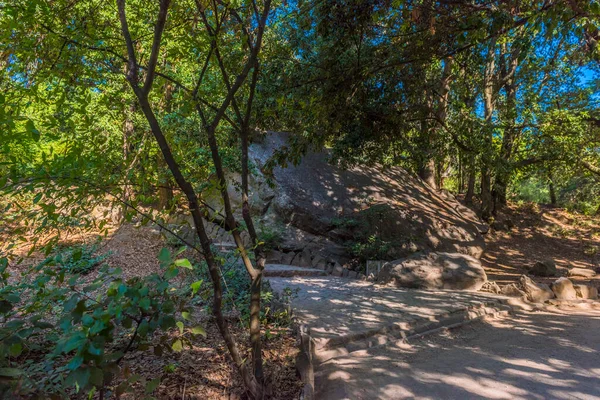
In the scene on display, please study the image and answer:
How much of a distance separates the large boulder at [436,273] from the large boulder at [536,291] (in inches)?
26.5

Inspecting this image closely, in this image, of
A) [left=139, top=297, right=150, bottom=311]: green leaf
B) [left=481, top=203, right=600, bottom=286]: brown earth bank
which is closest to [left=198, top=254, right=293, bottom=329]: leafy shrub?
[left=139, top=297, right=150, bottom=311]: green leaf

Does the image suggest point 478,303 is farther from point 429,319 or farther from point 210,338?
point 210,338

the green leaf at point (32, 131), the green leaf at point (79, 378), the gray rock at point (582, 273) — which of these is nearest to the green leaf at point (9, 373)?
the green leaf at point (79, 378)

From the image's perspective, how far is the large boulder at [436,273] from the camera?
268 inches

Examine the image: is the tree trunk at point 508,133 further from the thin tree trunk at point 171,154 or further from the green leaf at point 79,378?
the green leaf at point 79,378

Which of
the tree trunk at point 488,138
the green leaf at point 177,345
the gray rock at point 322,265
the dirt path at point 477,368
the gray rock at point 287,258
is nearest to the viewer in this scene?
the green leaf at point 177,345

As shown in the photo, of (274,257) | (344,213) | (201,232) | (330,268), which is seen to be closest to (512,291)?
(330,268)

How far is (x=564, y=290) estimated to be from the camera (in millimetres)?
6664

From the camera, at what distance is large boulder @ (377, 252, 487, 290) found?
268 inches

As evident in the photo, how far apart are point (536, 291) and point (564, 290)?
73 centimetres

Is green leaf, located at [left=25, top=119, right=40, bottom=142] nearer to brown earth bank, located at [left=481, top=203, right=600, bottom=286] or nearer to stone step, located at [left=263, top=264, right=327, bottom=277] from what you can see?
stone step, located at [left=263, top=264, right=327, bottom=277]

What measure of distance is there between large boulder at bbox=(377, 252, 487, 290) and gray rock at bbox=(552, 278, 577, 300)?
1.24 meters

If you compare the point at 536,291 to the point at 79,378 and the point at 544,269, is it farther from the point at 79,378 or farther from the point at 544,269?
the point at 79,378

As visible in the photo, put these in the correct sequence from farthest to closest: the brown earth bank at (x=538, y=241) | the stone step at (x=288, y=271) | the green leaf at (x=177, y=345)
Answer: the brown earth bank at (x=538, y=241) < the stone step at (x=288, y=271) < the green leaf at (x=177, y=345)
